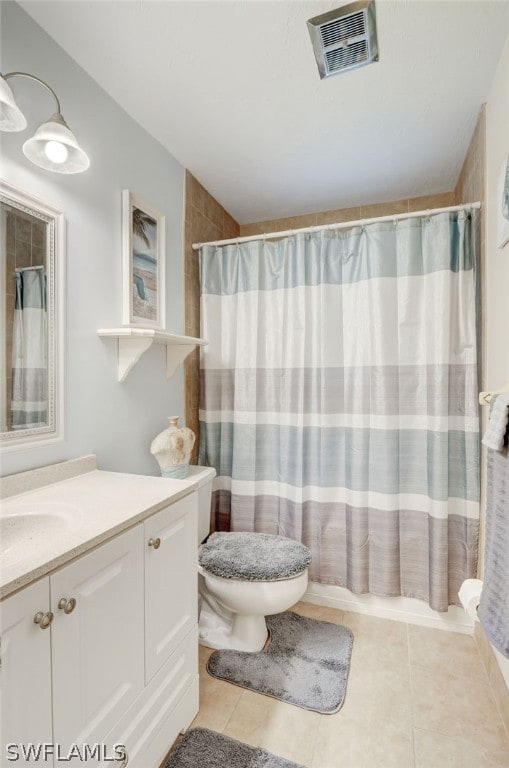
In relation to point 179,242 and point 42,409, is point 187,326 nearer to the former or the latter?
point 179,242

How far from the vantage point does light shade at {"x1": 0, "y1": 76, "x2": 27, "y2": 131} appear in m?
0.93

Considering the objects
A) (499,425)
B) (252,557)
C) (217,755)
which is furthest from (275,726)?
(499,425)

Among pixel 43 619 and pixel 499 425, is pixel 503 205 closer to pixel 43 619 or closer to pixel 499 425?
pixel 499 425

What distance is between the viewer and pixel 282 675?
1489 millimetres

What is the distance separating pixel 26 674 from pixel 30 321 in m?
0.97

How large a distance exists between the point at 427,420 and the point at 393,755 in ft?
4.13

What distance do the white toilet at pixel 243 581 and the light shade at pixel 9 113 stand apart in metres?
1.47

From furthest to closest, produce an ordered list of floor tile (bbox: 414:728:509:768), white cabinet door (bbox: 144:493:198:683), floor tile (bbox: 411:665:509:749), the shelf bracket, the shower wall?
1. the shower wall
2. the shelf bracket
3. floor tile (bbox: 411:665:509:749)
4. floor tile (bbox: 414:728:509:768)
5. white cabinet door (bbox: 144:493:198:683)

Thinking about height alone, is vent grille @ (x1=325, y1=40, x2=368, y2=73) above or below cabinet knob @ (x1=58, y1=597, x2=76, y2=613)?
above

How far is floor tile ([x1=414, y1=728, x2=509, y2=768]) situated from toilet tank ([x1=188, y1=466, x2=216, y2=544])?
1.11 m

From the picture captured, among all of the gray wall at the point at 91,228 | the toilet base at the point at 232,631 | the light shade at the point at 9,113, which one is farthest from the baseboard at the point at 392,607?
the light shade at the point at 9,113

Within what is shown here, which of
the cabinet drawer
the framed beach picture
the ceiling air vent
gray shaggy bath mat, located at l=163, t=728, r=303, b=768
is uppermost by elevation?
the ceiling air vent

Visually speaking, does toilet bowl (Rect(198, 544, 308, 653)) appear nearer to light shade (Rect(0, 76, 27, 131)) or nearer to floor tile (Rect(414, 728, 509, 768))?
floor tile (Rect(414, 728, 509, 768))

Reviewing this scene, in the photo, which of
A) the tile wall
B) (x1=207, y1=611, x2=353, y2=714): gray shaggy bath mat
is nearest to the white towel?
(x1=207, y1=611, x2=353, y2=714): gray shaggy bath mat
